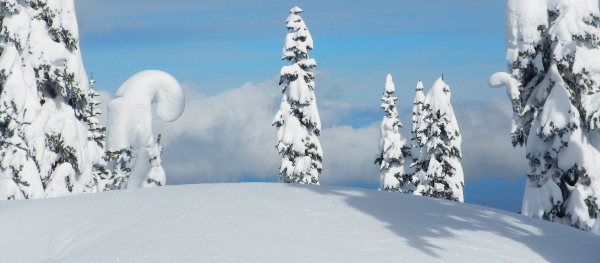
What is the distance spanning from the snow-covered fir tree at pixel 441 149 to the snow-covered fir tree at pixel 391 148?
5.50 metres

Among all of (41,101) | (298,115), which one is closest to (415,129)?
(298,115)

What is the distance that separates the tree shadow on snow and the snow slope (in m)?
0.02

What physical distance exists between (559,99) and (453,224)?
955 cm

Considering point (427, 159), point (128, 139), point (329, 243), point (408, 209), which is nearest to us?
point (329, 243)

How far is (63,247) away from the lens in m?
7.97

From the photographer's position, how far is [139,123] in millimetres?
24359

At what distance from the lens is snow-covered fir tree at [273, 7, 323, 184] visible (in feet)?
86.6

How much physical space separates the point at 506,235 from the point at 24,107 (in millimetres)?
15308

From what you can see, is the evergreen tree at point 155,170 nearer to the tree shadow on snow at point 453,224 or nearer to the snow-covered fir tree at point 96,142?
the snow-covered fir tree at point 96,142

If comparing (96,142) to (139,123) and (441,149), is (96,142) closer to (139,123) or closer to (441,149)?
(139,123)

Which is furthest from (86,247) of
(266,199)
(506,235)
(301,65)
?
(301,65)

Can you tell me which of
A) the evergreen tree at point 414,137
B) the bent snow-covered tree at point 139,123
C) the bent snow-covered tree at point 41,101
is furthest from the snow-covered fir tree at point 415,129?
the bent snow-covered tree at point 41,101

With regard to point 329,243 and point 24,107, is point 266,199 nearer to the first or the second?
point 329,243

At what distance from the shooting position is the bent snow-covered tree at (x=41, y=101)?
56.2ft
